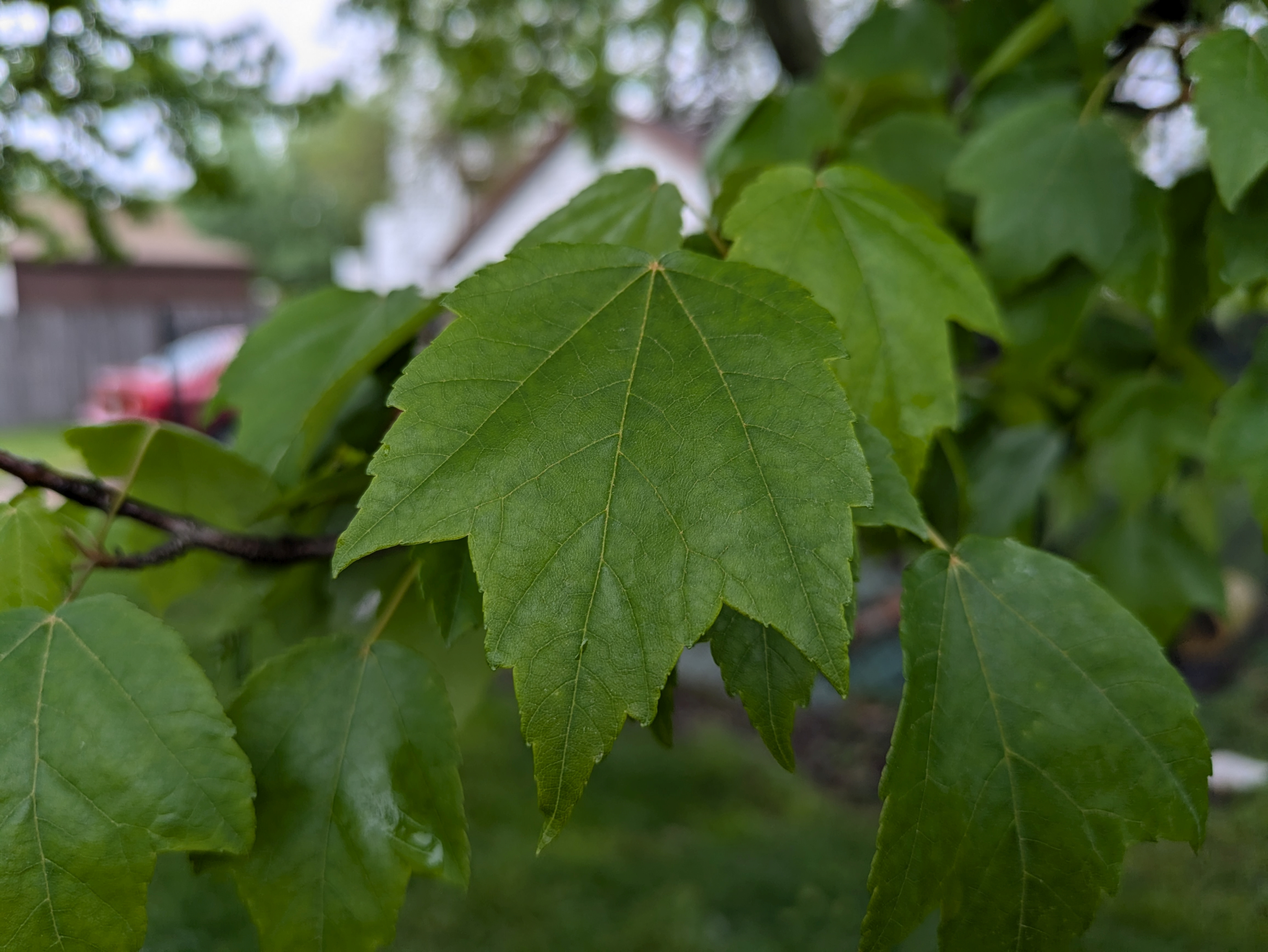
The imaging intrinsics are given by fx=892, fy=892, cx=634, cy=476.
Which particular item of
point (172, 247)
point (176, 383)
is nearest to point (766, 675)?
point (176, 383)

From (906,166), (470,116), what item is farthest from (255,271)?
(906,166)

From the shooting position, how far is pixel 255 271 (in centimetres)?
2866

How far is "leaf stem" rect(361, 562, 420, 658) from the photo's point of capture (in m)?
0.62

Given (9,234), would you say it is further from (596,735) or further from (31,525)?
(596,735)

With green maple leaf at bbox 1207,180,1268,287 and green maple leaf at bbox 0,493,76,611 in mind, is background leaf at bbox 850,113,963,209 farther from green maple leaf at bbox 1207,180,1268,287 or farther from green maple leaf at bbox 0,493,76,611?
green maple leaf at bbox 0,493,76,611

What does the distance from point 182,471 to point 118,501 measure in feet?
0.39

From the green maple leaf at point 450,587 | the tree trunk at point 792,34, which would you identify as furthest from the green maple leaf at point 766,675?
the tree trunk at point 792,34

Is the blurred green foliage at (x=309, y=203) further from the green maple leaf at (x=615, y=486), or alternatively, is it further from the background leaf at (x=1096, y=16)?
the green maple leaf at (x=615, y=486)

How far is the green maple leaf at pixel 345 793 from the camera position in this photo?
1.70ft

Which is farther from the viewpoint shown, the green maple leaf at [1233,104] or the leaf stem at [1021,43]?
the leaf stem at [1021,43]

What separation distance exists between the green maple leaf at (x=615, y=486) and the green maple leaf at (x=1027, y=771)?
0.13m

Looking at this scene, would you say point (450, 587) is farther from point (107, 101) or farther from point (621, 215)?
point (107, 101)

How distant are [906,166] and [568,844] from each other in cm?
184

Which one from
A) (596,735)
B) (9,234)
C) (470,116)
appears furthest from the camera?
(470,116)
